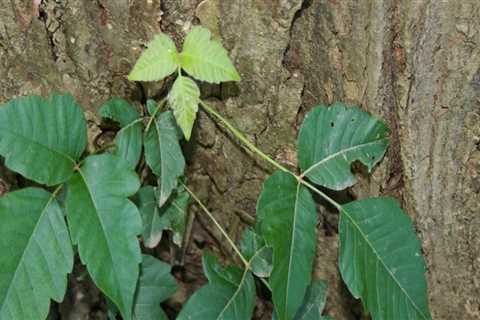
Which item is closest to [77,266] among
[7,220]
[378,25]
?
[7,220]

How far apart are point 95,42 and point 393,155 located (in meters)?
0.75

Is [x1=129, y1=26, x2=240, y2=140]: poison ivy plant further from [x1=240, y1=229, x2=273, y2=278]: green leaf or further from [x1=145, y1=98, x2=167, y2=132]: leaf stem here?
[x1=240, y1=229, x2=273, y2=278]: green leaf

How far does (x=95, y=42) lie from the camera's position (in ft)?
5.16

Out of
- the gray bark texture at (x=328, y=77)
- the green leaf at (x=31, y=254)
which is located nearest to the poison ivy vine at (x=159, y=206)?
the green leaf at (x=31, y=254)

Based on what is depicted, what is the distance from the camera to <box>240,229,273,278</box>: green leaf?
1.50 meters

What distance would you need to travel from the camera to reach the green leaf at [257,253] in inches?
58.9

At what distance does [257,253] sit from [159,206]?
248 mm

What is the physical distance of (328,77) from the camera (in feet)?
5.07

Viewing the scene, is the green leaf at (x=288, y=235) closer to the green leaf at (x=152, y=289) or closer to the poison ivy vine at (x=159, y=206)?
the poison ivy vine at (x=159, y=206)

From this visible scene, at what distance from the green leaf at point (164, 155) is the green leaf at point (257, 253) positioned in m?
0.23

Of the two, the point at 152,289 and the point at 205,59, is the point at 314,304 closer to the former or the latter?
the point at 152,289

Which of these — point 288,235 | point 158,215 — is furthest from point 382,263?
point 158,215

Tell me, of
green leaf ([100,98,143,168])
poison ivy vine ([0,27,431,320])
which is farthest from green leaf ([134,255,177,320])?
green leaf ([100,98,143,168])

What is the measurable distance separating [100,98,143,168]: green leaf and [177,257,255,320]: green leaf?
0.28 m
